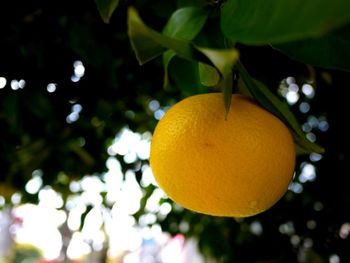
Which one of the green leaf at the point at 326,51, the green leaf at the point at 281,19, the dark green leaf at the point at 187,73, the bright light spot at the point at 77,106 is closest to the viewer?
the green leaf at the point at 281,19

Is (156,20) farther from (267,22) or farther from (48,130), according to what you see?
(267,22)

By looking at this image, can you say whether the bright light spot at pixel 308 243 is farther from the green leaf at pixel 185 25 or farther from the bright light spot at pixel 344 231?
the green leaf at pixel 185 25

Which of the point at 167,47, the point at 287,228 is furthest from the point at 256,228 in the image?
the point at 167,47

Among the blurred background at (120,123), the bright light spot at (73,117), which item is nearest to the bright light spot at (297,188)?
the blurred background at (120,123)

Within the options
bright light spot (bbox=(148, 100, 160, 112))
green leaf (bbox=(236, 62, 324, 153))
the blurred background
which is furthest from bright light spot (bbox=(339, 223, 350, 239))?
green leaf (bbox=(236, 62, 324, 153))

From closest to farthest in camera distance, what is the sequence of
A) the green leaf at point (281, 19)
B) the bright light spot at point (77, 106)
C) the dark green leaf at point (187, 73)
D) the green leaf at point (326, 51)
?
1. the green leaf at point (281, 19)
2. the green leaf at point (326, 51)
3. the dark green leaf at point (187, 73)
4. the bright light spot at point (77, 106)

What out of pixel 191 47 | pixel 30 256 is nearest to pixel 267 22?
pixel 191 47

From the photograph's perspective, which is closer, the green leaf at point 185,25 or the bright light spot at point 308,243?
the green leaf at point 185,25

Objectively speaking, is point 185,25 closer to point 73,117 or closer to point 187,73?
point 187,73

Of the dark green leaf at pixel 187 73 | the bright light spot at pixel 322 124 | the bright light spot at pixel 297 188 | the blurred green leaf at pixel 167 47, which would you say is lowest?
the bright light spot at pixel 297 188
